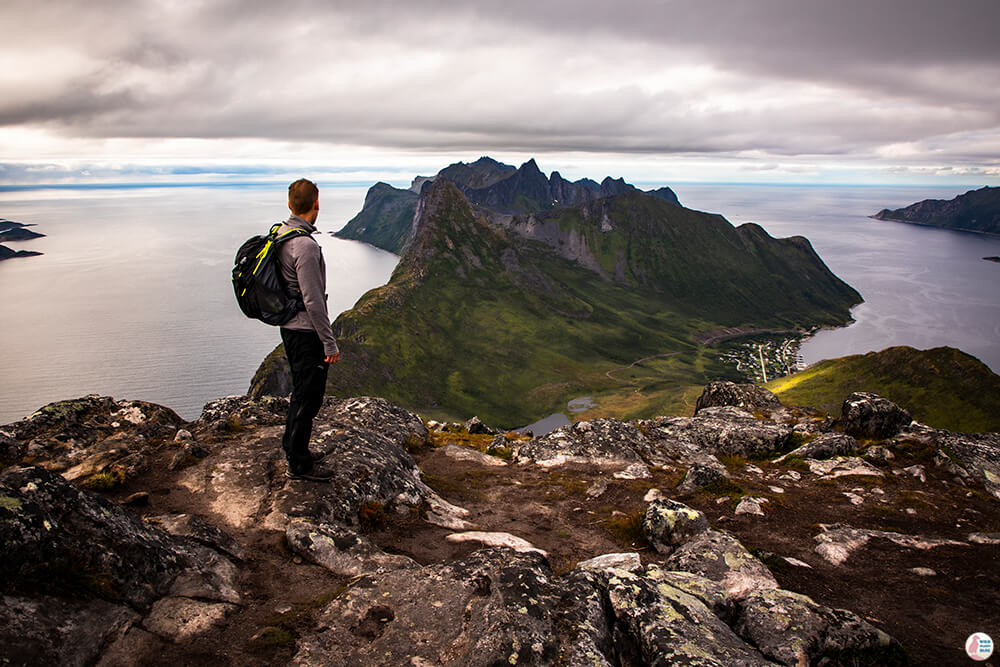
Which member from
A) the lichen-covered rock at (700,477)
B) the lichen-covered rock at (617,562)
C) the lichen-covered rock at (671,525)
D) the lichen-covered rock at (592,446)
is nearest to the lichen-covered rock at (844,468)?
the lichen-covered rock at (700,477)

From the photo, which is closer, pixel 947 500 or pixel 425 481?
pixel 425 481

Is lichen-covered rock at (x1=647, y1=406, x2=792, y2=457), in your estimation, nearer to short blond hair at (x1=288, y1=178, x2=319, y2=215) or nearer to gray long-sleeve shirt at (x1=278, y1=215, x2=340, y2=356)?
gray long-sleeve shirt at (x1=278, y1=215, x2=340, y2=356)

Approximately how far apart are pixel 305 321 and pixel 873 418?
32.5 metres

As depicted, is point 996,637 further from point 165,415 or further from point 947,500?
point 165,415

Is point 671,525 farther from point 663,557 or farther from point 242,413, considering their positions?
point 242,413

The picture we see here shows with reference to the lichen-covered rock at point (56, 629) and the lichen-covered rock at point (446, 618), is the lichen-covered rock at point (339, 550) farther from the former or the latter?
the lichen-covered rock at point (56, 629)

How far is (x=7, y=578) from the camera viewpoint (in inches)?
247

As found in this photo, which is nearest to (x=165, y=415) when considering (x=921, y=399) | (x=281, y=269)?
(x=281, y=269)

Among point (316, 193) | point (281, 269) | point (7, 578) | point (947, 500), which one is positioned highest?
point (316, 193)

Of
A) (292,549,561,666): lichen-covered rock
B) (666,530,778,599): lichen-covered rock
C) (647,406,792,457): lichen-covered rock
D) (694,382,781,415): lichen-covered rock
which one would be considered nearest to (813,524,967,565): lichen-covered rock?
(666,530,778,599): lichen-covered rock

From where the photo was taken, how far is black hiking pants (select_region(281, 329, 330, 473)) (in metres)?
11.3

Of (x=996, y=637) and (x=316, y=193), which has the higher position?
(x=316, y=193)

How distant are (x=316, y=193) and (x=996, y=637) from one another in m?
17.0

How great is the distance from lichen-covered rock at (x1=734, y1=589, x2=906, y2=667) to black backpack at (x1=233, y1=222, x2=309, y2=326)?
11.5 metres
